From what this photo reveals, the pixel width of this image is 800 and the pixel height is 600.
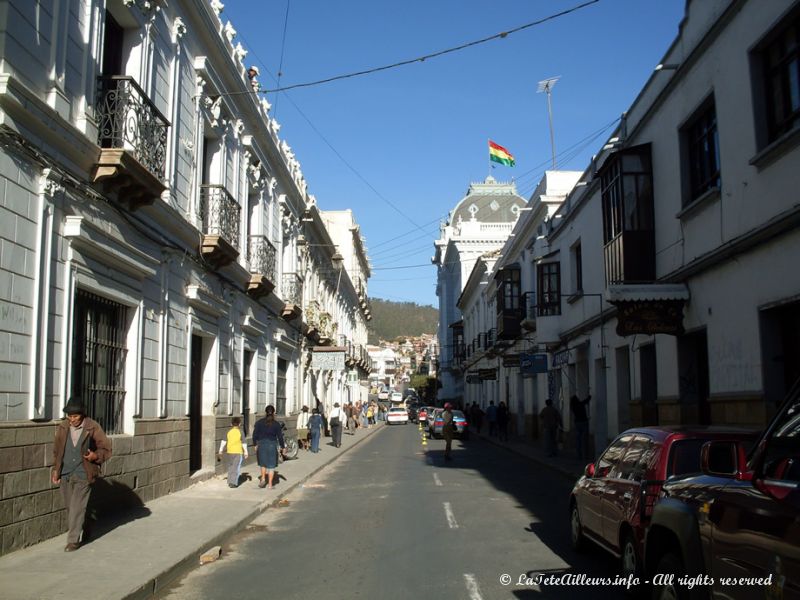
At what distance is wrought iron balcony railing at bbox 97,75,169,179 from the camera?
1073 centimetres

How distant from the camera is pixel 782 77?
420 inches

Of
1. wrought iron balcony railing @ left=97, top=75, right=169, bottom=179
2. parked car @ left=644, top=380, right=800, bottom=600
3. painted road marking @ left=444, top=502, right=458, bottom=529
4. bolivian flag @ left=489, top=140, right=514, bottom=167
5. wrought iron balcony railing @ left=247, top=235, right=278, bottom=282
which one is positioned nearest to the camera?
parked car @ left=644, top=380, right=800, bottom=600

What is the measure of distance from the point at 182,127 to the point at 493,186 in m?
75.9

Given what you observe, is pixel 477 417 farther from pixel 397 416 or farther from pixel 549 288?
pixel 397 416

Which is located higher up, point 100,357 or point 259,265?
point 259,265

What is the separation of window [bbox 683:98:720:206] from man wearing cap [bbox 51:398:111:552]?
1041cm

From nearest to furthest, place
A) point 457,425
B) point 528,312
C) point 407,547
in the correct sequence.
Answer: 1. point 407,547
2. point 528,312
3. point 457,425

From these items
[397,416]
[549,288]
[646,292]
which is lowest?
[397,416]

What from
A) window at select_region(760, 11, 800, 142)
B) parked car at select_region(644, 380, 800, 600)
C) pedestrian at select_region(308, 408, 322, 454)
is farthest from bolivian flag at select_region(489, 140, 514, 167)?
parked car at select_region(644, 380, 800, 600)

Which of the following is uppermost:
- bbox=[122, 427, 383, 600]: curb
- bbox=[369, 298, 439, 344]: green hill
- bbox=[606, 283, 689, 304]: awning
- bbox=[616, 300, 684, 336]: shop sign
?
bbox=[369, 298, 439, 344]: green hill

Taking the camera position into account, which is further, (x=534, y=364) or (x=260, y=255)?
(x=534, y=364)

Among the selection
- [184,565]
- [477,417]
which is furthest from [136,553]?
[477,417]

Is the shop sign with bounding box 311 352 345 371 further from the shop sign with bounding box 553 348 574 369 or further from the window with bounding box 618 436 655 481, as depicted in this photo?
the window with bounding box 618 436 655 481

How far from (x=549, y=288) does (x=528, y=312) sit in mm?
5169
